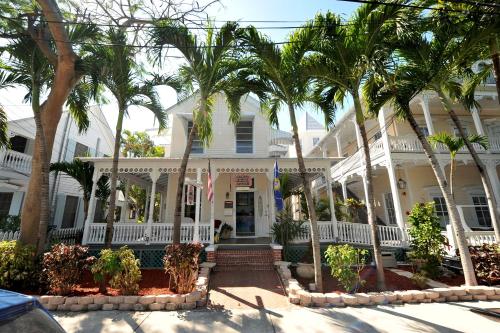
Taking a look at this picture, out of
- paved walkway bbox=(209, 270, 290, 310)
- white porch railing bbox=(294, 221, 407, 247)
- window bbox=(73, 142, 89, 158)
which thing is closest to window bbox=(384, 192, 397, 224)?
white porch railing bbox=(294, 221, 407, 247)

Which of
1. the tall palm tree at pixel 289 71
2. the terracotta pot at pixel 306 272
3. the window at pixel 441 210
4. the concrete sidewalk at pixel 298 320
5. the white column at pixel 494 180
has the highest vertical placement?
the tall palm tree at pixel 289 71

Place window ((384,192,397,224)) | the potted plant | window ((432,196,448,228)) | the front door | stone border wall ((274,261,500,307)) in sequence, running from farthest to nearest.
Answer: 1. window ((384,192,397,224))
2. window ((432,196,448,228))
3. the front door
4. the potted plant
5. stone border wall ((274,261,500,307))

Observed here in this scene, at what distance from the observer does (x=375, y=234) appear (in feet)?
20.4

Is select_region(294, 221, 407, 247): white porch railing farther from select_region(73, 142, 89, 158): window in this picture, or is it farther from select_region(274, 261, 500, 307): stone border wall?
select_region(73, 142, 89, 158): window

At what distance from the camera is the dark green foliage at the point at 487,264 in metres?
6.19

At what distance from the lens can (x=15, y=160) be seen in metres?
11.9

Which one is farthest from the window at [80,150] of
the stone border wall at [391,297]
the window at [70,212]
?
the stone border wall at [391,297]

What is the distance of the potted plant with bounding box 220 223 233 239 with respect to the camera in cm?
1139

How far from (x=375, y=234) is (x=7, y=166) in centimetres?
1542

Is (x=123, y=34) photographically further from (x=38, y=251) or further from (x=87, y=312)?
(x=87, y=312)

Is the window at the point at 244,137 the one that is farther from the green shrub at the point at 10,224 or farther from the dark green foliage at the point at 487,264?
the green shrub at the point at 10,224

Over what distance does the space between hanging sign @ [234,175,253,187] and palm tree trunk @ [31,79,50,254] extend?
7.41 m

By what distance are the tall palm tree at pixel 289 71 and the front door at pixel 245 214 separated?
601cm

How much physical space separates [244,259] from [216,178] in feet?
11.5
